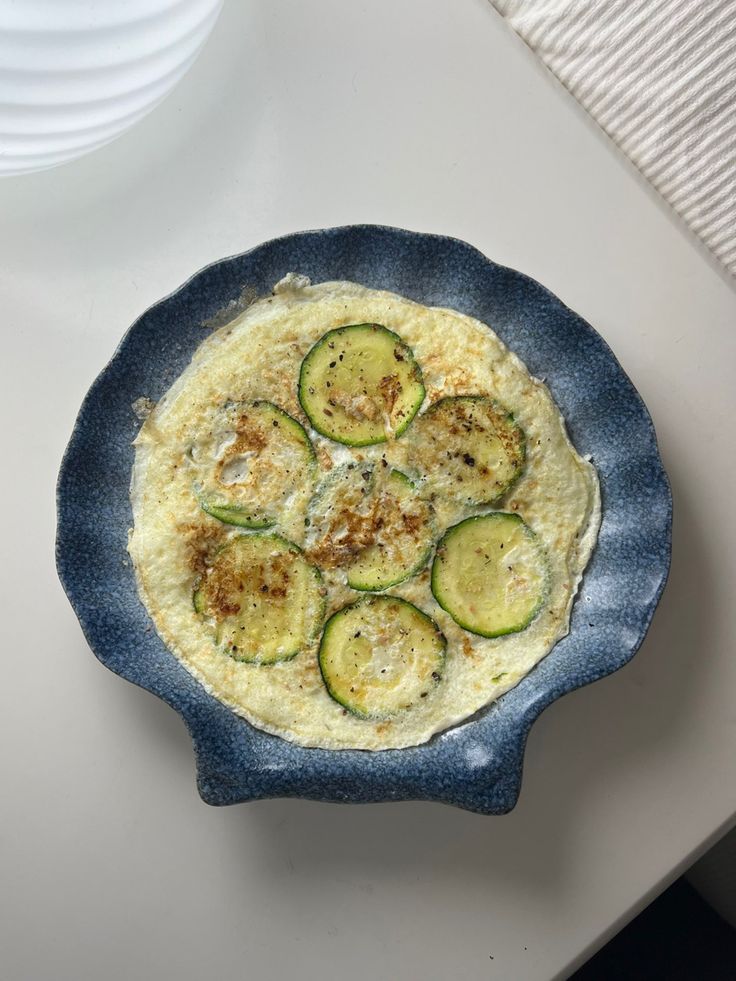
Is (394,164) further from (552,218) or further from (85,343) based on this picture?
(85,343)

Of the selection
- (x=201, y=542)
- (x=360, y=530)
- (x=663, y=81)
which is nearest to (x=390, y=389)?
(x=360, y=530)

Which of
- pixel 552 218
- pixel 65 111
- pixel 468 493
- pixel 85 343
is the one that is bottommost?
pixel 468 493

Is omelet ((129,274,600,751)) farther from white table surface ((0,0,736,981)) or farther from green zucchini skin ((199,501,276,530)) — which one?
white table surface ((0,0,736,981))

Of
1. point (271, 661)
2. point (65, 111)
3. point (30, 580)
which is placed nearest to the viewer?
point (65, 111)

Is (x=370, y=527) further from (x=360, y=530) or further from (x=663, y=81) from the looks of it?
(x=663, y=81)

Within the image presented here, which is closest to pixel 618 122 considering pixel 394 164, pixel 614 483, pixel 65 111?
pixel 394 164

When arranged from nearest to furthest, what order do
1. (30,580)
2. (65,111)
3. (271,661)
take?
1. (65,111)
2. (271,661)
3. (30,580)

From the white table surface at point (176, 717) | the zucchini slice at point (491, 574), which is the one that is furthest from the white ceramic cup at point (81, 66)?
the zucchini slice at point (491, 574)
